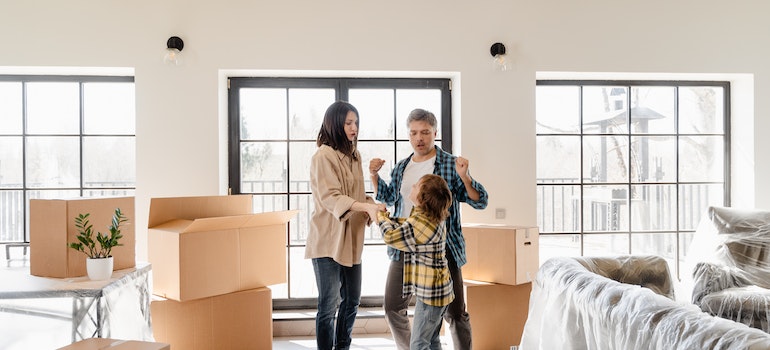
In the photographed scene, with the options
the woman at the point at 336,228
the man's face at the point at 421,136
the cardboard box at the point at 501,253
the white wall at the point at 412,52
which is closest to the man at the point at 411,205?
the man's face at the point at 421,136

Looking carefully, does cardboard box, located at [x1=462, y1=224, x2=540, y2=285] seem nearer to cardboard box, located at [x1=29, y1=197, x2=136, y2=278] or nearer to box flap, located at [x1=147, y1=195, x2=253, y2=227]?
box flap, located at [x1=147, y1=195, x2=253, y2=227]

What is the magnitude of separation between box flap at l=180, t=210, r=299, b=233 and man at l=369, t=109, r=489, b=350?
0.64m

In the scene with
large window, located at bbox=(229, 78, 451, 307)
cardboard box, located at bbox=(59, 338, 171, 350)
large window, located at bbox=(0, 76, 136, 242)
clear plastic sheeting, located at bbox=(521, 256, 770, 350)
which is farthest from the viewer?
large window, located at bbox=(229, 78, 451, 307)

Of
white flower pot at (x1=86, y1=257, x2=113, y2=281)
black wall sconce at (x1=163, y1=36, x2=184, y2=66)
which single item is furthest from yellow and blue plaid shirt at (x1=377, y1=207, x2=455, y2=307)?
black wall sconce at (x1=163, y1=36, x2=184, y2=66)

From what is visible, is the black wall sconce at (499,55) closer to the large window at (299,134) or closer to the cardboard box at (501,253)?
the large window at (299,134)

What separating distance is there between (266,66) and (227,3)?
1.51 ft

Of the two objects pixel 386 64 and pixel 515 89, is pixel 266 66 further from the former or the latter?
pixel 515 89

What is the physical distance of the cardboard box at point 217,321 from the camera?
2.39 m

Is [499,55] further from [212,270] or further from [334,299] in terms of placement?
[212,270]

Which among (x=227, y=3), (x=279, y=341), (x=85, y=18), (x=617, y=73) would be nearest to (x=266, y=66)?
(x=227, y=3)

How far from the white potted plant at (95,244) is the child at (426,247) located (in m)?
1.08

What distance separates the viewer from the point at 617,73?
10.7 feet

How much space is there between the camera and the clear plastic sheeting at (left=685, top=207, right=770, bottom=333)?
2.36 metres

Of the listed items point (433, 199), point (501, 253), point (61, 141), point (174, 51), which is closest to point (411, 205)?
point (433, 199)
